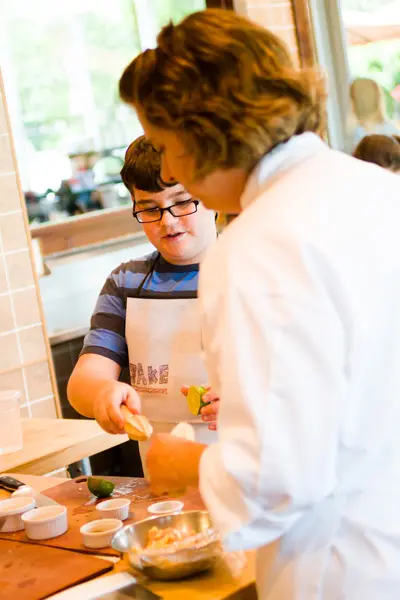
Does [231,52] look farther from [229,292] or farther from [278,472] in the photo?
[278,472]

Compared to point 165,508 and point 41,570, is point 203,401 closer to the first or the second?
point 165,508

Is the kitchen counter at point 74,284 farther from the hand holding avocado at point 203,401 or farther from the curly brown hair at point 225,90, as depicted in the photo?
the curly brown hair at point 225,90

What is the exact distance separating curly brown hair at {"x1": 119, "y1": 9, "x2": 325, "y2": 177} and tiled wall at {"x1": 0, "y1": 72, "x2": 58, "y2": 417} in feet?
7.42

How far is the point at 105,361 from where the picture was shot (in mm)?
2205

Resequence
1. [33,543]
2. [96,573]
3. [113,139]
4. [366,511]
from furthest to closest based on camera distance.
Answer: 1. [113,139]
2. [33,543]
3. [96,573]
4. [366,511]

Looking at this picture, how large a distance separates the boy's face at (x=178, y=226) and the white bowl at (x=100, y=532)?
0.70 metres

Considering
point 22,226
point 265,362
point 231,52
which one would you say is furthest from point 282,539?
point 22,226

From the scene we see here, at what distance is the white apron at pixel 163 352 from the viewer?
7.19ft

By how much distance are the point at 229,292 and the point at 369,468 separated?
288mm

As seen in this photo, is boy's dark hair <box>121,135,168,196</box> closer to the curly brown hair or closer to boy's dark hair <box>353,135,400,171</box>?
the curly brown hair

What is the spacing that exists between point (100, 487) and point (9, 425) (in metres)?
0.59

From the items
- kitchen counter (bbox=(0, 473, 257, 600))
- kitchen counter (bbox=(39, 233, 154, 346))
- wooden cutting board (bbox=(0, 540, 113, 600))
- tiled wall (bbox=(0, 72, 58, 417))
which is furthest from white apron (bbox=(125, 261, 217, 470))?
kitchen counter (bbox=(39, 233, 154, 346))

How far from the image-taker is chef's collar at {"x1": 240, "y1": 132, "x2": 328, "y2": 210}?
1185 millimetres

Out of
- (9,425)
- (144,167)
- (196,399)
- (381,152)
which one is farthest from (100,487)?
(381,152)
